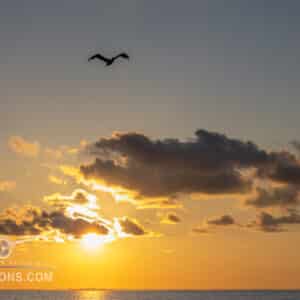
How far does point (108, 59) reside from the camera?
214ft
